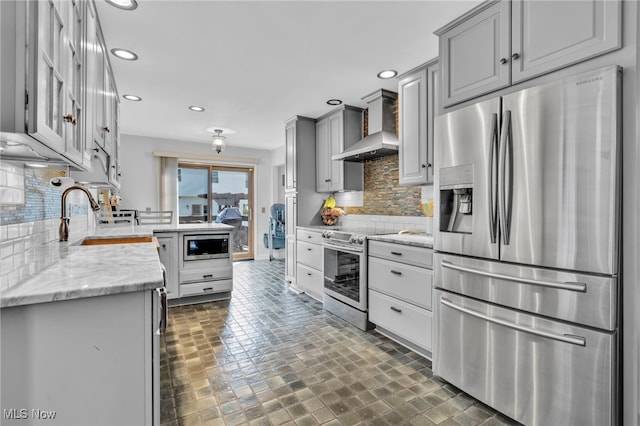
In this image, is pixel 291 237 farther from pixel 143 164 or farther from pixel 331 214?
pixel 143 164

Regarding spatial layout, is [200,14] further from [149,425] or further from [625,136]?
[625,136]

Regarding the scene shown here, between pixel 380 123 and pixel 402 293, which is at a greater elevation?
pixel 380 123

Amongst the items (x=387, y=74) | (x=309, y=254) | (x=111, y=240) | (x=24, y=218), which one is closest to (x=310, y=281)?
(x=309, y=254)

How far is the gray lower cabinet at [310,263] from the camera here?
149 inches

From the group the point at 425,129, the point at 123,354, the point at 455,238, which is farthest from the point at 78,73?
the point at 425,129

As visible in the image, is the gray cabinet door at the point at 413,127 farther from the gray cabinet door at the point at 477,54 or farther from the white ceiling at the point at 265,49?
the gray cabinet door at the point at 477,54

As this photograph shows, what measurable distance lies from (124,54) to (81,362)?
8.43ft

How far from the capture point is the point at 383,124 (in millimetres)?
3400

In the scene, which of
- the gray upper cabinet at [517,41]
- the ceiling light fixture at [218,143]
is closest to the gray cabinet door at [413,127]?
the gray upper cabinet at [517,41]

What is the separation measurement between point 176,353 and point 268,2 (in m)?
2.62

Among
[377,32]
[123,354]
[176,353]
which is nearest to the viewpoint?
[123,354]

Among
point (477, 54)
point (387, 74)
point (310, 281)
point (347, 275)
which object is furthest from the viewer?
point (310, 281)

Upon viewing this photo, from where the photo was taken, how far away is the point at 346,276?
3.23 meters

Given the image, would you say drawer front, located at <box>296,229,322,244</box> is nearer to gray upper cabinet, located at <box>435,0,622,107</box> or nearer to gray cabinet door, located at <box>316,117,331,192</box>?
gray cabinet door, located at <box>316,117,331,192</box>
